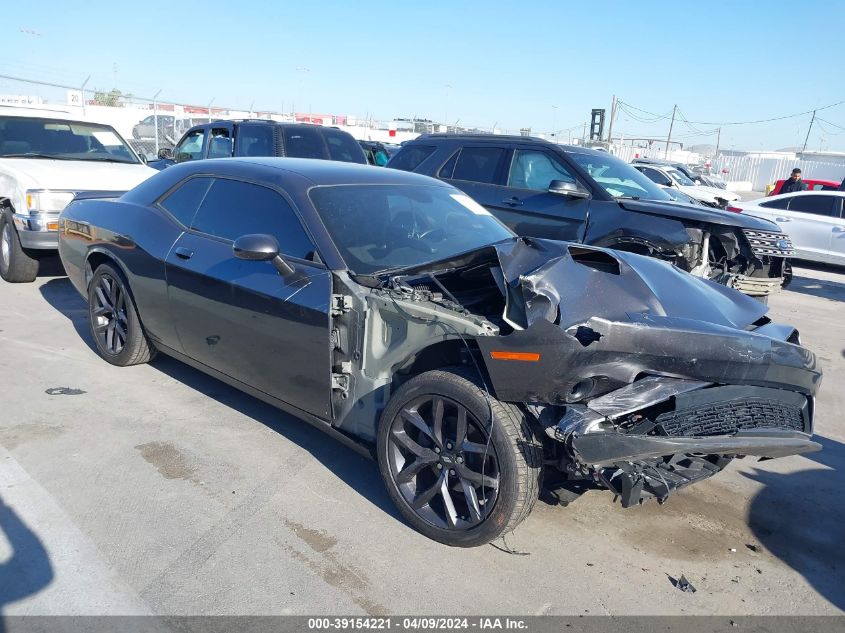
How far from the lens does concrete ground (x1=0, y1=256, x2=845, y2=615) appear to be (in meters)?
2.87

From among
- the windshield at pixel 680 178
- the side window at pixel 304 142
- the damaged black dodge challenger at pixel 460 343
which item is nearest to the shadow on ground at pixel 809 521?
the damaged black dodge challenger at pixel 460 343

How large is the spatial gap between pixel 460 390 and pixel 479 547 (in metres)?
0.77

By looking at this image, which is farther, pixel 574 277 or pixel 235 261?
pixel 235 261

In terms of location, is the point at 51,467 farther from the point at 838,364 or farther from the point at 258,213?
the point at 838,364

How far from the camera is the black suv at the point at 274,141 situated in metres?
10.2

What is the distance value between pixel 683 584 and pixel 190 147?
10.5m

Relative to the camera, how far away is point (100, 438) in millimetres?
4211

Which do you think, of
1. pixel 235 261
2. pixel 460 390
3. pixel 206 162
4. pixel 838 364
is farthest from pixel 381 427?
pixel 838 364

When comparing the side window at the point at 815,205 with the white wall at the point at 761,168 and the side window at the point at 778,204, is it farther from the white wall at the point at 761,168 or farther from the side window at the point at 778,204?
the white wall at the point at 761,168

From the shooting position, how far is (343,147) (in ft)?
35.3

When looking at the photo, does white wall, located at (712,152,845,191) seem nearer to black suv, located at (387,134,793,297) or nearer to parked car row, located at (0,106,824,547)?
black suv, located at (387,134,793,297)

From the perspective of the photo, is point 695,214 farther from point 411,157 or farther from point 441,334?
point 441,334

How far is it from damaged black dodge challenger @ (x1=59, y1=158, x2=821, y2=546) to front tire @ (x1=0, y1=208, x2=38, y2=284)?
3.92m

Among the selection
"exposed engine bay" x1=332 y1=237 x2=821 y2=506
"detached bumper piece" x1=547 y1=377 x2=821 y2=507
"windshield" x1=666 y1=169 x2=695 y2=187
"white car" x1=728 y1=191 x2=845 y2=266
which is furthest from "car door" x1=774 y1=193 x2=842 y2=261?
"detached bumper piece" x1=547 y1=377 x2=821 y2=507
